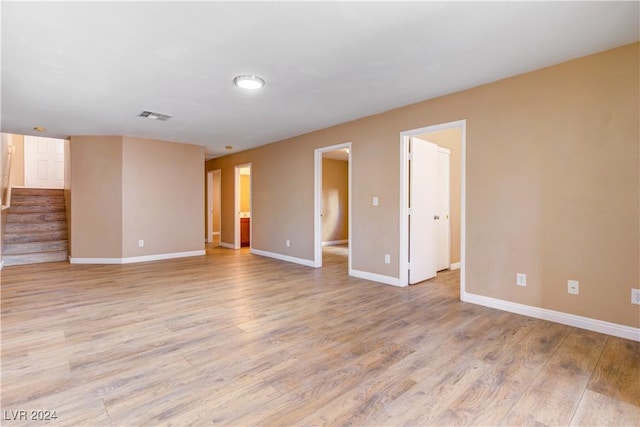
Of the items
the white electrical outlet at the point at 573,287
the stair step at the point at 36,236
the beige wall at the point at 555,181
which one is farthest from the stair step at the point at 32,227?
the white electrical outlet at the point at 573,287

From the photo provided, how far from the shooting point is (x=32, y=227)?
20.5ft

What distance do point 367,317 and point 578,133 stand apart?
8.20 feet

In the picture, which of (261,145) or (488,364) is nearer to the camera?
(488,364)

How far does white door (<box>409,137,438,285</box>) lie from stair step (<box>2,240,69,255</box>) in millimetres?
6570

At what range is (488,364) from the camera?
7.04ft

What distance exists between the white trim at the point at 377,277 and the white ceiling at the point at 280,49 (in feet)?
7.51

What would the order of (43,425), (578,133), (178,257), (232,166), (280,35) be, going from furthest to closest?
1. (232,166)
2. (178,257)
3. (578,133)
4. (280,35)
5. (43,425)

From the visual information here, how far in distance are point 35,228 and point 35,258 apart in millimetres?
909

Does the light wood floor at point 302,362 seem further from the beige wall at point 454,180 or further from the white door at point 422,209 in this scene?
the beige wall at point 454,180

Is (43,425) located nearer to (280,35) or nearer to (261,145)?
(280,35)

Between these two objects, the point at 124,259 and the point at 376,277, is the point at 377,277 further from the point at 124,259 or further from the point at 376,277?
the point at 124,259

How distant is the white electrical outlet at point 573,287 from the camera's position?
2752 millimetres

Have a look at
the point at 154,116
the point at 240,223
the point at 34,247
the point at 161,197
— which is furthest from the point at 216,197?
the point at 154,116

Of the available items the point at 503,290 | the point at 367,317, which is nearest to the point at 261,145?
the point at 367,317
